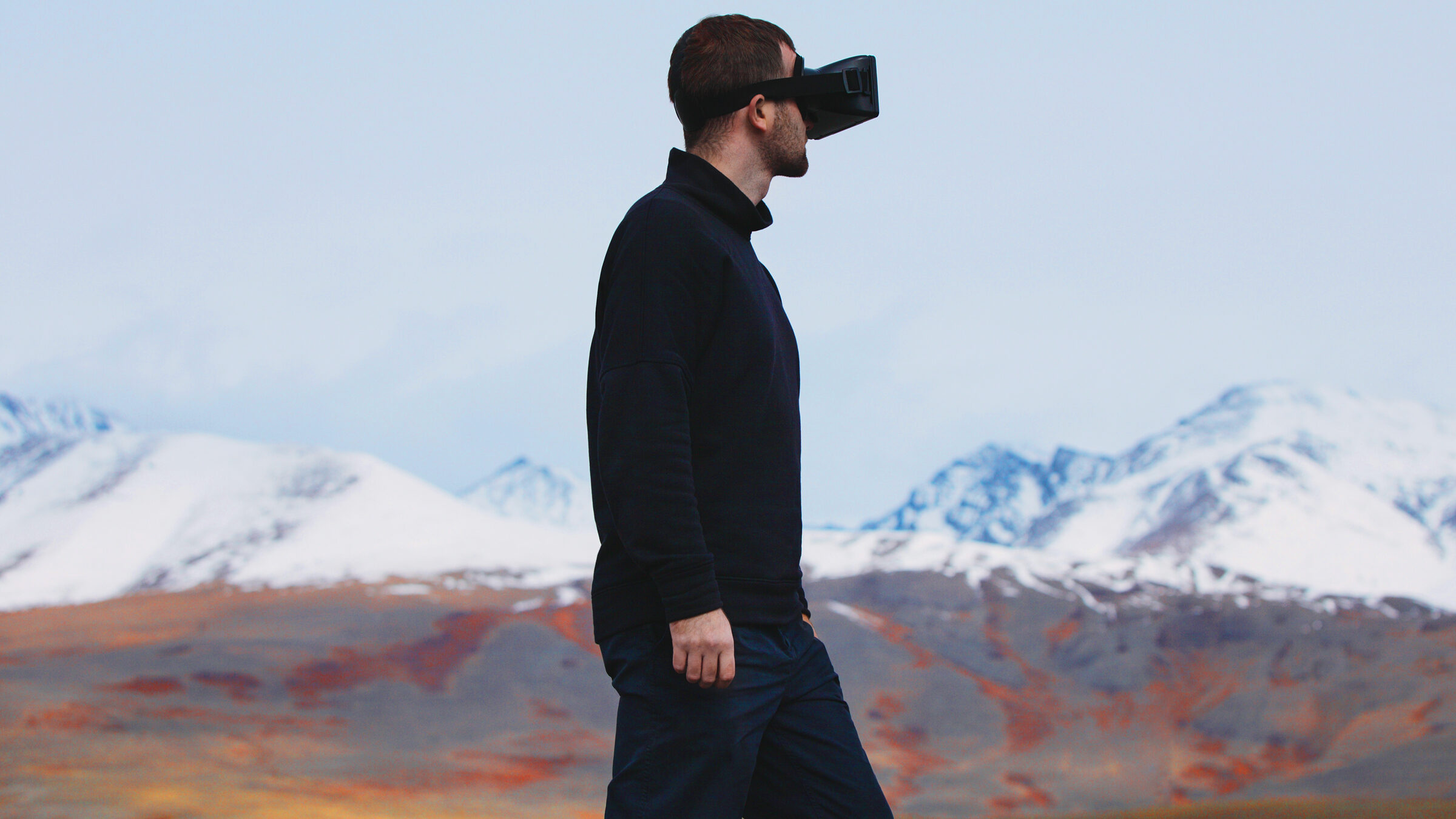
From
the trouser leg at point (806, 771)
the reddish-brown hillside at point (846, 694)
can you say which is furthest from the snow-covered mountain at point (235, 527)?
the trouser leg at point (806, 771)

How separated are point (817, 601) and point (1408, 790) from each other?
3888mm

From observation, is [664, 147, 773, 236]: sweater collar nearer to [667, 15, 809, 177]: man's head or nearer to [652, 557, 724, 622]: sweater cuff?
[667, 15, 809, 177]: man's head

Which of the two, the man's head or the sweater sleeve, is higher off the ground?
the man's head

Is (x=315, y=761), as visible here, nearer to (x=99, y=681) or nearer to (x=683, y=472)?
(x=99, y=681)

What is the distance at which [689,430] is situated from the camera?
3.44 ft

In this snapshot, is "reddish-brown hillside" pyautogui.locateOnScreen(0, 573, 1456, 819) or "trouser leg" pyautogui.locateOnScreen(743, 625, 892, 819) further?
"reddish-brown hillside" pyautogui.locateOnScreen(0, 573, 1456, 819)

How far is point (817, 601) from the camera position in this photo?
852 cm

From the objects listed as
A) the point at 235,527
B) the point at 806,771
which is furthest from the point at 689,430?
the point at 235,527

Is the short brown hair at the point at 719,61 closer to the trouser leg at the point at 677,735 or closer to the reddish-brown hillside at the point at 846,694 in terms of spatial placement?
the trouser leg at the point at 677,735

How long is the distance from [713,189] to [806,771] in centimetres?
61

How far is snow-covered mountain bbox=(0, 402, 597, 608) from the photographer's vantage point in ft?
28.5

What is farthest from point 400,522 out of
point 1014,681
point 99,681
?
point 1014,681

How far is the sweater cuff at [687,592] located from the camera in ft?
3.35

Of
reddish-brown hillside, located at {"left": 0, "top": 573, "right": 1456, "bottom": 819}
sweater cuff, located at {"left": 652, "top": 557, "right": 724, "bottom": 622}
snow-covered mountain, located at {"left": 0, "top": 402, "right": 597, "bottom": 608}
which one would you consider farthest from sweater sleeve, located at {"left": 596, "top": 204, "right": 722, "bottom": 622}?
snow-covered mountain, located at {"left": 0, "top": 402, "right": 597, "bottom": 608}
